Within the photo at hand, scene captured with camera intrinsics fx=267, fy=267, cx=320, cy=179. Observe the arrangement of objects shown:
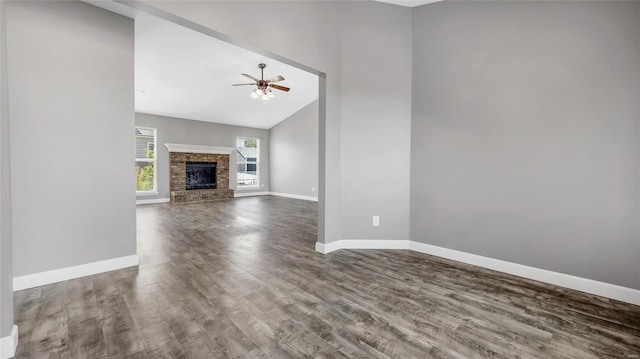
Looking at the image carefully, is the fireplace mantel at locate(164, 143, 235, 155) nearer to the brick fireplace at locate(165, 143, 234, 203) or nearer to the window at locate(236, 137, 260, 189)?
the brick fireplace at locate(165, 143, 234, 203)

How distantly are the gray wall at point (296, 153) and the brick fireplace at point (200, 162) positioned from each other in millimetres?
1786

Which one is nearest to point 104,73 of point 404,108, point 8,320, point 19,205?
point 19,205

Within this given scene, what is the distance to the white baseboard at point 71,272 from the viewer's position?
7.75 feet

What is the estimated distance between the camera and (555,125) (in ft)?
8.33

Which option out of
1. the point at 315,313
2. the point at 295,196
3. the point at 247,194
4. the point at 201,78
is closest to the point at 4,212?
the point at 315,313

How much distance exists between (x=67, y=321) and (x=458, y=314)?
2807mm

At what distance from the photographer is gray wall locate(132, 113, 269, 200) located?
804 cm

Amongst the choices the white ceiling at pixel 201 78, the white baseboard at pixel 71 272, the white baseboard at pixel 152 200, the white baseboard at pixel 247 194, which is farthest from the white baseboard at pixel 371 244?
the white baseboard at pixel 247 194

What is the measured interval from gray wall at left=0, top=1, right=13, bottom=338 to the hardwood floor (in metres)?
0.28

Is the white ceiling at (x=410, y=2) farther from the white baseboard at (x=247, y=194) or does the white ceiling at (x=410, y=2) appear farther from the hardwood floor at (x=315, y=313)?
the white baseboard at (x=247, y=194)

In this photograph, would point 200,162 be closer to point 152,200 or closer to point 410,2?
point 152,200

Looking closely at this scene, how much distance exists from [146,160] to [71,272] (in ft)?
20.2

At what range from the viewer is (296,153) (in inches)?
379

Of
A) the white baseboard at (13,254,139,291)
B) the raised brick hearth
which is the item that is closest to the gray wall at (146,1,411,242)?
the white baseboard at (13,254,139,291)
